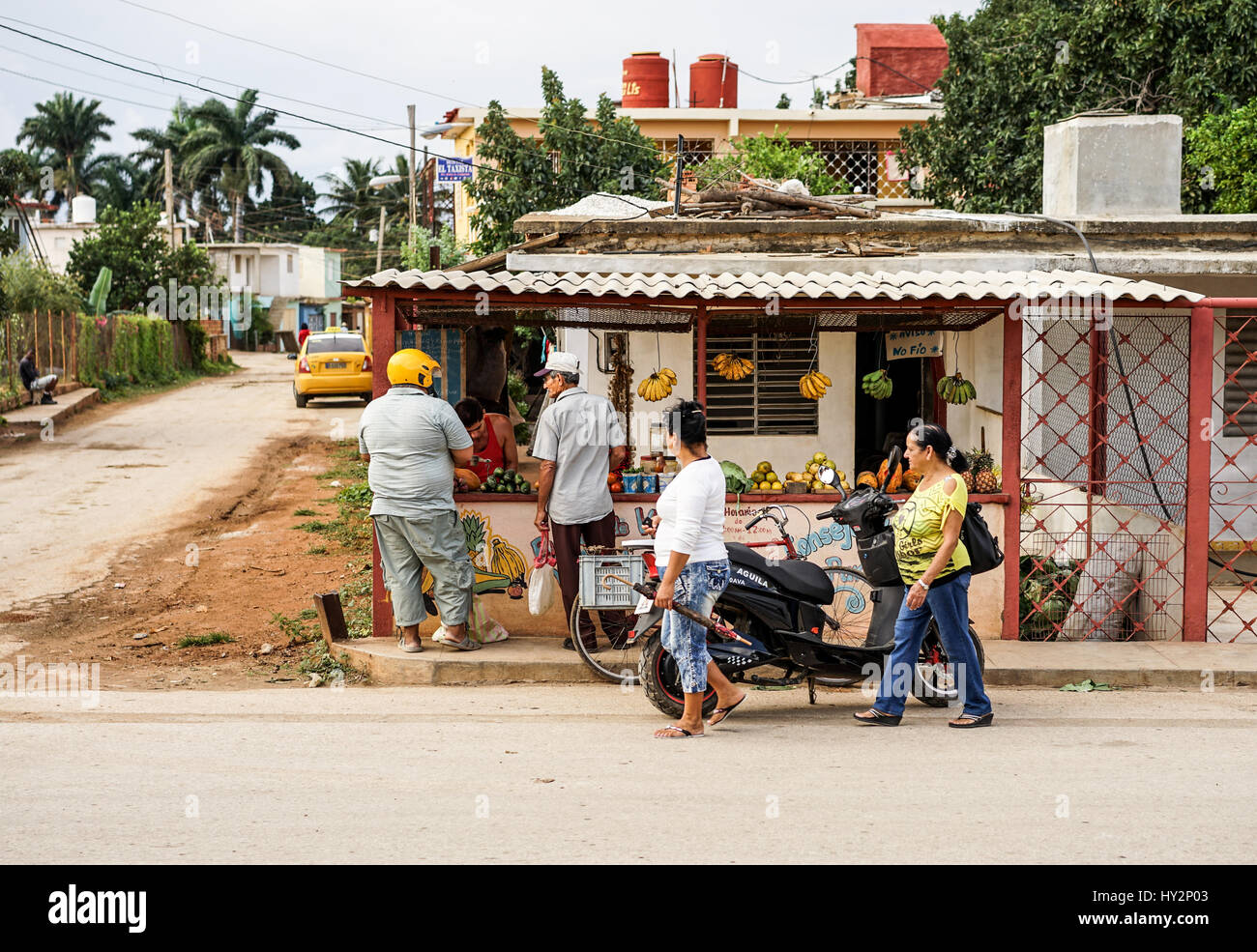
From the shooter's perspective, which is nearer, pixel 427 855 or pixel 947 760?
pixel 427 855

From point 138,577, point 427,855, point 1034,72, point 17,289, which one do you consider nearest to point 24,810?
point 427,855

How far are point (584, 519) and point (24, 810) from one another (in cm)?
388

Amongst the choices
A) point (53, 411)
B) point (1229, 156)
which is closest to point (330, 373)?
point (53, 411)

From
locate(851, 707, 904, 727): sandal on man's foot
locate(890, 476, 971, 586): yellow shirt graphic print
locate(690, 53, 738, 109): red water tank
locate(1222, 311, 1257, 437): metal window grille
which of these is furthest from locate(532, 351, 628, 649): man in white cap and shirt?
locate(690, 53, 738, 109): red water tank

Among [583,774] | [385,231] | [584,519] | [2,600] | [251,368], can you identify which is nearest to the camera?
[583,774]

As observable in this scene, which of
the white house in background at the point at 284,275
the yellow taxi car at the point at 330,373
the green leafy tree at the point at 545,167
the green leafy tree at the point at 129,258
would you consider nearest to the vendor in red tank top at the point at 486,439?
the green leafy tree at the point at 545,167

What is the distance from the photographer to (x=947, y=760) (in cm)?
620

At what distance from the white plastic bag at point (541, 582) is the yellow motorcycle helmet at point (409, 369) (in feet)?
4.32

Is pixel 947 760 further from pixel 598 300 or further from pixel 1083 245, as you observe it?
pixel 1083 245

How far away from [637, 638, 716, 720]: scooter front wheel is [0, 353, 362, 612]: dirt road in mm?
6155

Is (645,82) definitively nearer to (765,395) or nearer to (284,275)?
(765,395)

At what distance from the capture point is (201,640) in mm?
9391

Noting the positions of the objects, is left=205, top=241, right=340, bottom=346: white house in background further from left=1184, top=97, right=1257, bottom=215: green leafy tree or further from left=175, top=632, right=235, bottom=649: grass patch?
left=175, top=632, right=235, bottom=649: grass patch

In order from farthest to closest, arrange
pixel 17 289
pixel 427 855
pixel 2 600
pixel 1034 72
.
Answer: pixel 17 289 → pixel 1034 72 → pixel 2 600 → pixel 427 855
